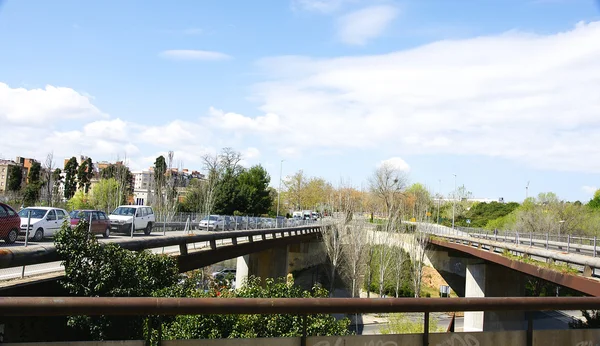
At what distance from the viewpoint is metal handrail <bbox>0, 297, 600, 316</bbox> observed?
10.3ft

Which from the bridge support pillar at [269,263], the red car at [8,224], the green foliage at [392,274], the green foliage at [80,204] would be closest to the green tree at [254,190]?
the green foliage at [80,204]

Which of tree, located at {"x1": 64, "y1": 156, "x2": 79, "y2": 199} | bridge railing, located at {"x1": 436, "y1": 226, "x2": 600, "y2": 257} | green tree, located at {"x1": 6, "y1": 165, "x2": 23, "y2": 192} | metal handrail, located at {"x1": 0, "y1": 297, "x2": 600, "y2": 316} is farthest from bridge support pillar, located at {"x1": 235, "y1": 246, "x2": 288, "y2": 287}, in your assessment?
tree, located at {"x1": 64, "y1": 156, "x2": 79, "y2": 199}

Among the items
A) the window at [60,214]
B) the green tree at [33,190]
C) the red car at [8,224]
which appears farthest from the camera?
the green tree at [33,190]

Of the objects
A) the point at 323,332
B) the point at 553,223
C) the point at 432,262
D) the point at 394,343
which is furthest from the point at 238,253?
the point at 553,223

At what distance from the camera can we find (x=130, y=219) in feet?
93.0

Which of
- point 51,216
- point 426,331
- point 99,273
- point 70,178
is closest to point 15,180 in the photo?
point 70,178

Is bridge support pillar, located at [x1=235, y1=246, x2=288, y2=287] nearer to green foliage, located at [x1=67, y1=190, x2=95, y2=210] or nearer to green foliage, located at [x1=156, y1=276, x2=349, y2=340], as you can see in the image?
green foliage, located at [x1=67, y1=190, x2=95, y2=210]

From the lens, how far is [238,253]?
23125mm

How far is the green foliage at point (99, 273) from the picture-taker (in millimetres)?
8117

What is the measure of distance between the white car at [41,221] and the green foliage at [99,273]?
11.0 m

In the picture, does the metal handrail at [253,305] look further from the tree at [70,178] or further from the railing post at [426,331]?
the tree at [70,178]

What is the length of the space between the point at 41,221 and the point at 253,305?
1890 centimetres

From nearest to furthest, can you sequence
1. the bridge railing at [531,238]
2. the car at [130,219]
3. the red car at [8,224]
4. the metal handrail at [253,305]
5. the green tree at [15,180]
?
1. the metal handrail at [253,305]
2. the red car at [8,224]
3. the car at [130,219]
4. the bridge railing at [531,238]
5. the green tree at [15,180]

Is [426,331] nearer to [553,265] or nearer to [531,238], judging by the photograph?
[553,265]
